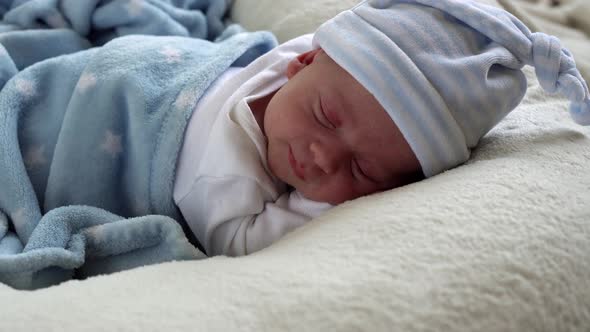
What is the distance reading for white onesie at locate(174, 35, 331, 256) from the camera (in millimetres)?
852

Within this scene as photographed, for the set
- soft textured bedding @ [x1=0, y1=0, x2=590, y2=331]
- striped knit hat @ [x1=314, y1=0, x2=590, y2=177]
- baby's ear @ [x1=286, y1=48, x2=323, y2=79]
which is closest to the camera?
soft textured bedding @ [x1=0, y1=0, x2=590, y2=331]

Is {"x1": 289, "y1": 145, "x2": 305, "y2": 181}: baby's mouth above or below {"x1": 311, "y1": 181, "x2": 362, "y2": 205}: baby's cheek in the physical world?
above

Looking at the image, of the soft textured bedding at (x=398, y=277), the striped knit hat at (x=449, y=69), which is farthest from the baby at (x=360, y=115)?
the soft textured bedding at (x=398, y=277)

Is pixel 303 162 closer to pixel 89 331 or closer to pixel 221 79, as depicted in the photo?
pixel 221 79

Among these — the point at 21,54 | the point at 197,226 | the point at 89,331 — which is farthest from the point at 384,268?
the point at 21,54

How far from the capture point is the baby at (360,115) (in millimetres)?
759

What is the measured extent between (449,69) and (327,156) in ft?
0.66

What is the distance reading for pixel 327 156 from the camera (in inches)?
31.2

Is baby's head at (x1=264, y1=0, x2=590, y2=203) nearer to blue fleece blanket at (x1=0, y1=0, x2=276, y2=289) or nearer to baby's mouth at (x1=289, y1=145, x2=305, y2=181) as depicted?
baby's mouth at (x1=289, y1=145, x2=305, y2=181)

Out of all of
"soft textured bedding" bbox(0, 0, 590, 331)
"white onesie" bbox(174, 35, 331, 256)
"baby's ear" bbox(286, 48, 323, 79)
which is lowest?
"white onesie" bbox(174, 35, 331, 256)

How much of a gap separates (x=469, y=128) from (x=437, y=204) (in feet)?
0.67

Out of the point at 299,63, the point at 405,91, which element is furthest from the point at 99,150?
the point at 405,91

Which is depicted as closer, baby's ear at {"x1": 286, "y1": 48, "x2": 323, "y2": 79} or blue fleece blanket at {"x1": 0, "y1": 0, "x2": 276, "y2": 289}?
blue fleece blanket at {"x1": 0, "y1": 0, "x2": 276, "y2": 289}

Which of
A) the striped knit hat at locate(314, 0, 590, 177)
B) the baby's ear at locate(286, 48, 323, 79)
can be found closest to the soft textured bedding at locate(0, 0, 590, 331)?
the striped knit hat at locate(314, 0, 590, 177)
